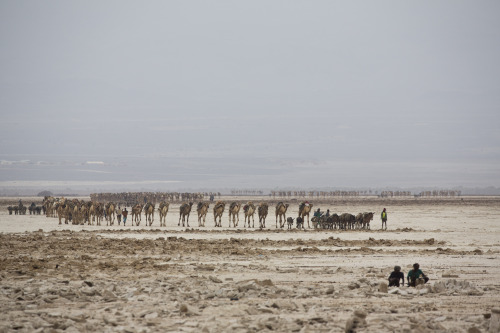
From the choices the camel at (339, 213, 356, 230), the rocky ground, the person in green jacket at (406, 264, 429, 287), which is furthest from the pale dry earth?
the camel at (339, 213, 356, 230)

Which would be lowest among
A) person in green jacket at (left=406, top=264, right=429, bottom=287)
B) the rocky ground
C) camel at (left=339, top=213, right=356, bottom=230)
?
the rocky ground

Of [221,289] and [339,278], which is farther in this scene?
[339,278]

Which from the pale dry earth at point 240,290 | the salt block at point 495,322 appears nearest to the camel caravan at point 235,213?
the pale dry earth at point 240,290

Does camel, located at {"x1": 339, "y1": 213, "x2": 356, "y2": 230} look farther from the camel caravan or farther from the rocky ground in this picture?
the rocky ground

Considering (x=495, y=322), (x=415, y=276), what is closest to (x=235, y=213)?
(x=415, y=276)

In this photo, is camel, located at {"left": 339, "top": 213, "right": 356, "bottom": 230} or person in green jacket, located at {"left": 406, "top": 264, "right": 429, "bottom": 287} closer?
person in green jacket, located at {"left": 406, "top": 264, "right": 429, "bottom": 287}

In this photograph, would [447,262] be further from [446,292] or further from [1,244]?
[1,244]

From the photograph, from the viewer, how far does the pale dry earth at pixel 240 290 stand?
11109mm

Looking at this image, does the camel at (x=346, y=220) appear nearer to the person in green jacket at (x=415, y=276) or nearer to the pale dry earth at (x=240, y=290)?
the pale dry earth at (x=240, y=290)

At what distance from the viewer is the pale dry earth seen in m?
11.1

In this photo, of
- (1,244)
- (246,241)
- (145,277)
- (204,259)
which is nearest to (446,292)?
(145,277)

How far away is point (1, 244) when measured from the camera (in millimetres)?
25766

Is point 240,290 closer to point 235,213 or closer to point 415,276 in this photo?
point 415,276

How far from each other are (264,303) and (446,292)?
4.10m
